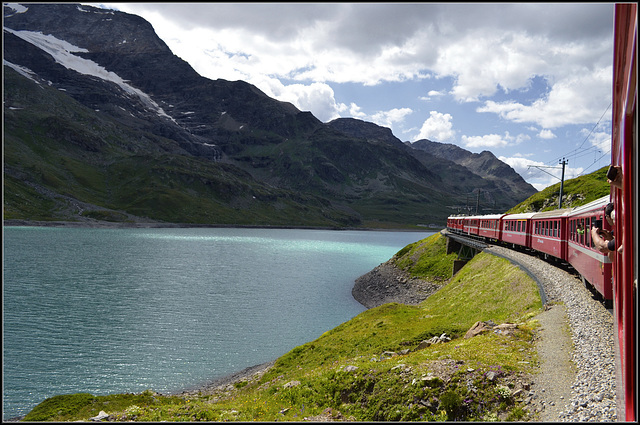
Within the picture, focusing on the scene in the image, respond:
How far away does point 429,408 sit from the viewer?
1338cm

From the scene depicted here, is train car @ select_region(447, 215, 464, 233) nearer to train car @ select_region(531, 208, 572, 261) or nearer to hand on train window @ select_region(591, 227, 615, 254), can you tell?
train car @ select_region(531, 208, 572, 261)

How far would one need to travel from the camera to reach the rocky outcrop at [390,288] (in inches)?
2192

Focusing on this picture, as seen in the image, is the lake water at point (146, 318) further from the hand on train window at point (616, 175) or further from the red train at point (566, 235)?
the hand on train window at point (616, 175)

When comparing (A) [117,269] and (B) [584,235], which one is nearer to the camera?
(B) [584,235]

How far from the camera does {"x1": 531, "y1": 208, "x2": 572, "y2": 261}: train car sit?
30047 mm

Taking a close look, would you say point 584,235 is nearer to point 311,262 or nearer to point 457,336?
point 457,336

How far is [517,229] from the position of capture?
151 ft

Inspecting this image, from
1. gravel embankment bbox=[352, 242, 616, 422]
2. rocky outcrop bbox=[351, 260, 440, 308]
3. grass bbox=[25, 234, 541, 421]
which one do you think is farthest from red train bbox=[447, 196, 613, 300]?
rocky outcrop bbox=[351, 260, 440, 308]

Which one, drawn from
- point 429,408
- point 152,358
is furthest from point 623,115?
point 152,358

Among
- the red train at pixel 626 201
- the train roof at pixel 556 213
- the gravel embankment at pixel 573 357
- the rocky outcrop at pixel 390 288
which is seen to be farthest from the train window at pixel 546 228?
the rocky outcrop at pixel 390 288

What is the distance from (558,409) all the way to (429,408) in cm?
402

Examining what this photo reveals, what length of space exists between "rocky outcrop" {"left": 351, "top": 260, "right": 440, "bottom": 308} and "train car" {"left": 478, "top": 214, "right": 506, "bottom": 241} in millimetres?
11567

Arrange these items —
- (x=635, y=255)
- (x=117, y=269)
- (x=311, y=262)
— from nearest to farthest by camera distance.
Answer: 1. (x=635, y=255)
2. (x=117, y=269)
3. (x=311, y=262)

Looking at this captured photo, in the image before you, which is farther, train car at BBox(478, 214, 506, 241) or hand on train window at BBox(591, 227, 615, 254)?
train car at BBox(478, 214, 506, 241)
